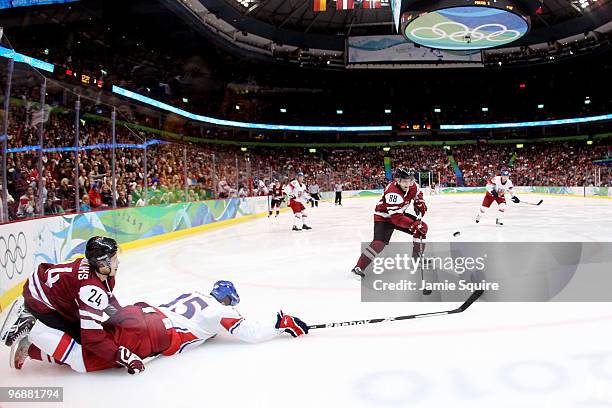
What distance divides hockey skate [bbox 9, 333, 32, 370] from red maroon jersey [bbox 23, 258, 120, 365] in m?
0.28

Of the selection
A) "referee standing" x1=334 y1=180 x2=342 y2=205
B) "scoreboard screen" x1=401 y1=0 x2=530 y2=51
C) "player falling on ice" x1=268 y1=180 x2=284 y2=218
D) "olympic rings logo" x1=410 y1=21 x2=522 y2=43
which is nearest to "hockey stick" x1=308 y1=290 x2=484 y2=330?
"scoreboard screen" x1=401 y1=0 x2=530 y2=51

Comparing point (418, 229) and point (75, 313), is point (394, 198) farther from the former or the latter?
point (75, 313)

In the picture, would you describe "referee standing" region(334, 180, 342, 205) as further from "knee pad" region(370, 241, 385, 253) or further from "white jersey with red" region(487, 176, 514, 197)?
"knee pad" region(370, 241, 385, 253)

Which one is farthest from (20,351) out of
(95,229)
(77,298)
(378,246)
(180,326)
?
(95,229)

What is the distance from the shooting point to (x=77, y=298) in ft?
8.66

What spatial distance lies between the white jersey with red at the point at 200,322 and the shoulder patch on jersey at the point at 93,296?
52 centimetres

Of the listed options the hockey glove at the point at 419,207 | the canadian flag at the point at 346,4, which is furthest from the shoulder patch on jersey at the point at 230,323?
the canadian flag at the point at 346,4

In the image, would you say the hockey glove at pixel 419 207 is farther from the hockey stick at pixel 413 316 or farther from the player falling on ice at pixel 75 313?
the player falling on ice at pixel 75 313

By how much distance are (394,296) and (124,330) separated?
272 cm

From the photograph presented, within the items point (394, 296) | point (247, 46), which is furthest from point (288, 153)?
point (394, 296)

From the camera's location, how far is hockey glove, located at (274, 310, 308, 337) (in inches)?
131

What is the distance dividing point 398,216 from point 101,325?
3716 mm

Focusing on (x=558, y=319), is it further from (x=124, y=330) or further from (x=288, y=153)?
(x=288, y=153)

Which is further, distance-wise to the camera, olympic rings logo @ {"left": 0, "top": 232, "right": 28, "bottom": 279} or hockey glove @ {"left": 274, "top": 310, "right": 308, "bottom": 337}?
olympic rings logo @ {"left": 0, "top": 232, "right": 28, "bottom": 279}
